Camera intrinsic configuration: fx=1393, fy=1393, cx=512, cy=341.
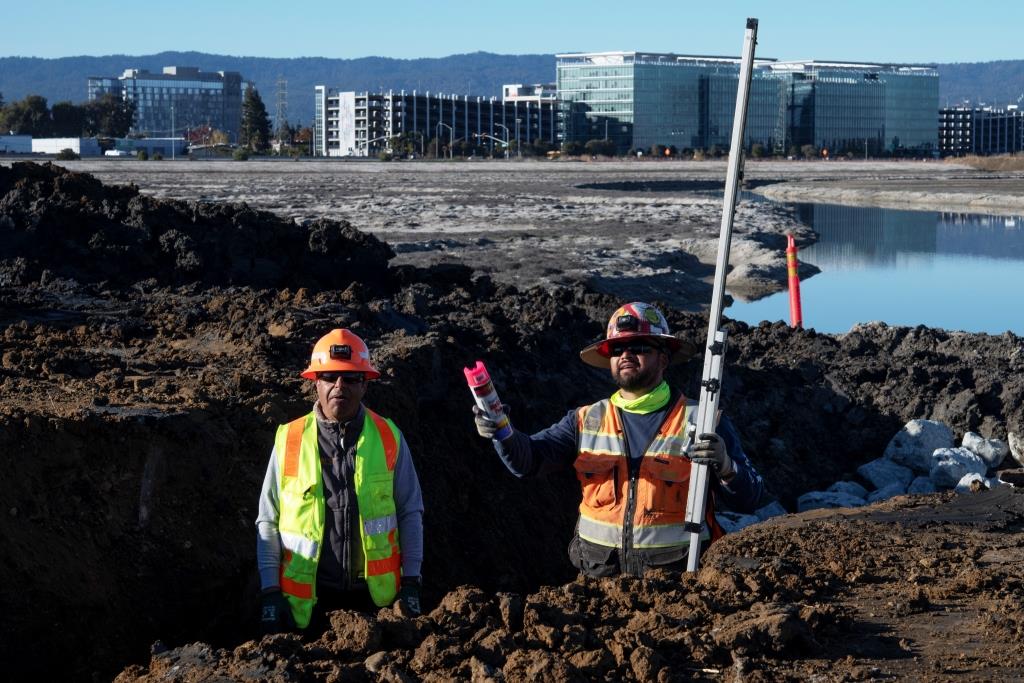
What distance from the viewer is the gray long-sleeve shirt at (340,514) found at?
18.6 feet

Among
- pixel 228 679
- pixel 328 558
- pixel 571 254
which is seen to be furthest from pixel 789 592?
pixel 571 254

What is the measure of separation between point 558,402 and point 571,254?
16.0 metres

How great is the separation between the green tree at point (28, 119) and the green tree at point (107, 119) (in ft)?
14.7

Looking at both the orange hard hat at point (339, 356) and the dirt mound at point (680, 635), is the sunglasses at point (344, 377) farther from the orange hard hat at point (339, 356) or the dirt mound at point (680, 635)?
the dirt mound at point (680, 635)

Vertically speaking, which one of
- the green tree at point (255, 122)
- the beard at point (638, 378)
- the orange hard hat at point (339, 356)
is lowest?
the beard at point (638, 378)

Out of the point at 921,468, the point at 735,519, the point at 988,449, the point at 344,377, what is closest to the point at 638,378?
the point at 344,377

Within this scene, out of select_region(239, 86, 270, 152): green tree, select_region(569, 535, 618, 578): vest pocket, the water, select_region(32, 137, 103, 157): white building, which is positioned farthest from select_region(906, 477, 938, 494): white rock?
select_region(239, 86, 270, 152): green tree

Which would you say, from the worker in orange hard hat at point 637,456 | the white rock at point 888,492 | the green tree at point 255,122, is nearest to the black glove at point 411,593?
the worker in orange hard hat at point 637,456

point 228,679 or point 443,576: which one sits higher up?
point 228,679

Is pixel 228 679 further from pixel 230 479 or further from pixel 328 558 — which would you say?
pixel 230 479

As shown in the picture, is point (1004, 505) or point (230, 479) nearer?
point (230, 479)

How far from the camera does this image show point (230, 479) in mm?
8383

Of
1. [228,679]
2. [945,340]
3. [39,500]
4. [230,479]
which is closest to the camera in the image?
[228,679]

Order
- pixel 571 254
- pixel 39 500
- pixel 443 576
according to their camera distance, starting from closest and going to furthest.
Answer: pixel 39 500 < pixel 443 576 < pixel 571 254
